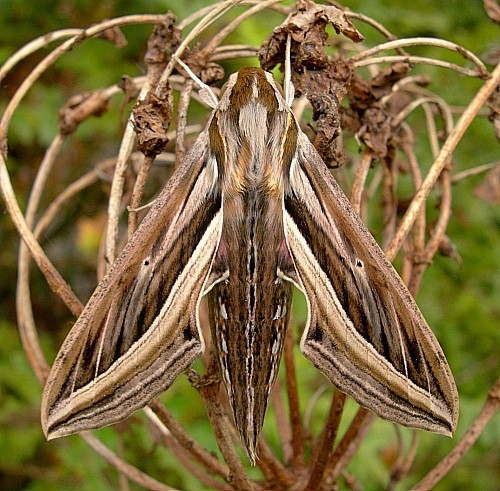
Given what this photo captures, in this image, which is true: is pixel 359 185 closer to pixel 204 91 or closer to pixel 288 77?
pixel 288 77

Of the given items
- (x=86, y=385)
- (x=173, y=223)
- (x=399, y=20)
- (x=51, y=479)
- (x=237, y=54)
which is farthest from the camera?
(x=399, y=20)

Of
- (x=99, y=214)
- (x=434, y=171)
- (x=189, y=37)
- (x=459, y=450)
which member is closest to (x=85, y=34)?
(x=189, y=37)

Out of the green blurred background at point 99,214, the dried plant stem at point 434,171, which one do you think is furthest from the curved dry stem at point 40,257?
the green blurred background at point 99,214

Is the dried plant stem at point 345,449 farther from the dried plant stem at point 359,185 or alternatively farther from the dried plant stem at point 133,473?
the dried plant stem at point 359,185

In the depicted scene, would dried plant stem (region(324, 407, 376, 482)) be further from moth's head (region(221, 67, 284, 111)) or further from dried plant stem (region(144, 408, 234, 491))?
moth's head (region(221, 67, 284, 111))

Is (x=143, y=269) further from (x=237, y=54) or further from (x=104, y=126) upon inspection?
(x=104, y=126)

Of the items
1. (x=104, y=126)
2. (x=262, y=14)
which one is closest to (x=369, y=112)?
(x=262, y=14)
